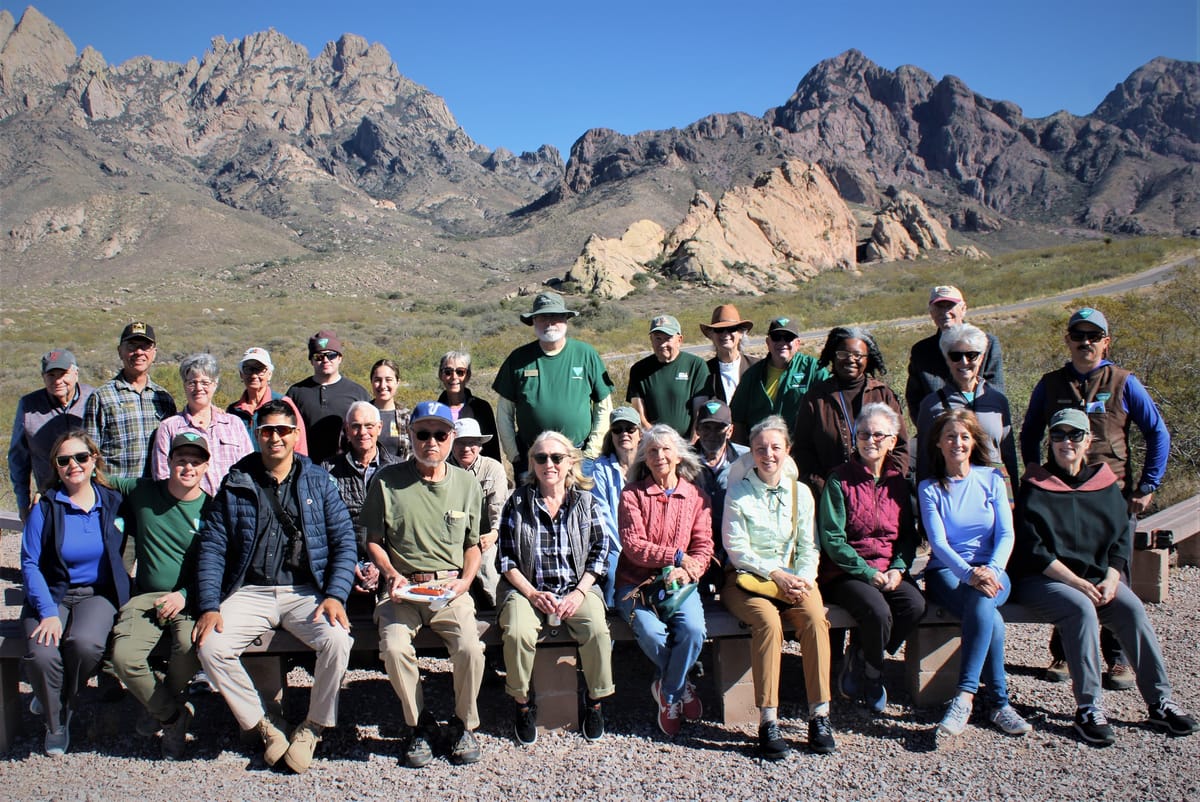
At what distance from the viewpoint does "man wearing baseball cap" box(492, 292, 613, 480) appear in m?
5.28

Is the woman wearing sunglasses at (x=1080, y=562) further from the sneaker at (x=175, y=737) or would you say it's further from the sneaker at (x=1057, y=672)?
the sneaker at (x=175, y=737)

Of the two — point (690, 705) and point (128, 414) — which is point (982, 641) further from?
point (128, 414)

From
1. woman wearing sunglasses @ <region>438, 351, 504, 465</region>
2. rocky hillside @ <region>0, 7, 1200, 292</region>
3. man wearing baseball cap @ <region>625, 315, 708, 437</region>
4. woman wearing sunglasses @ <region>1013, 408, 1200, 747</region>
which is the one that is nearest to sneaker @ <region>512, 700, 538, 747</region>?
woman wearing sunglasses @ <region>438, 351, 504, 465</region>

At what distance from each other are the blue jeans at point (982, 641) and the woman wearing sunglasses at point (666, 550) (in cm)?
123

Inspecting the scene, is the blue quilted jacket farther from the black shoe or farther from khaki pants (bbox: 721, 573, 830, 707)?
the black shoe

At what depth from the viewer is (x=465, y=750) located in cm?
370

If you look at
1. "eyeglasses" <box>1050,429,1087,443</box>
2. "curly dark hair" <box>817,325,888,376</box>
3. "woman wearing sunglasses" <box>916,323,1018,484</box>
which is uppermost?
"curly dark hair" <box>817,325,888,376</box>

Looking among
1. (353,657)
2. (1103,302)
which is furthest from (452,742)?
(1103,302)

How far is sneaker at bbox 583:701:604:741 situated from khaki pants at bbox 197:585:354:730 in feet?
3.73

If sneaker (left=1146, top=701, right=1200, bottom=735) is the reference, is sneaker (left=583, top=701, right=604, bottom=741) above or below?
above

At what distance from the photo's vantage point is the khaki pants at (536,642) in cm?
386

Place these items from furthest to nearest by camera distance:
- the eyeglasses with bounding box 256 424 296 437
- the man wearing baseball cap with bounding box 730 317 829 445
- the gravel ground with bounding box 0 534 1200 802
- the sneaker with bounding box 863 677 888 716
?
the man wearing baseball cap with bounding box 730 317 829 445 → the sneaker with bounding box 863 677 888 716 → the eyeglasses with bounding box 256 424 296 437 → the gravel ground with bounding box 0 534 1200 802

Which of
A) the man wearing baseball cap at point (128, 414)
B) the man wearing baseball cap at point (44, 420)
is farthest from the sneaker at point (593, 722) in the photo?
the man wearing baseball cap at point (44, 420)

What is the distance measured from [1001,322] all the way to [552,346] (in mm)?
23409
